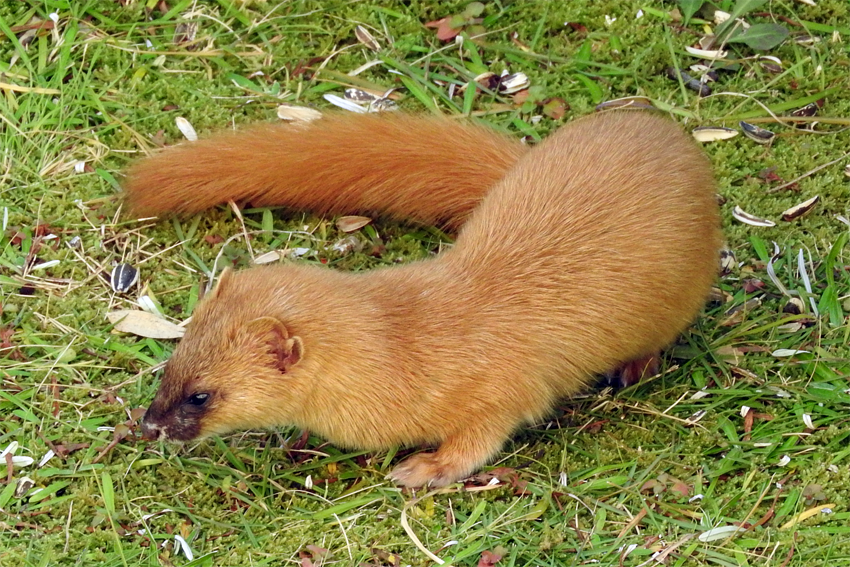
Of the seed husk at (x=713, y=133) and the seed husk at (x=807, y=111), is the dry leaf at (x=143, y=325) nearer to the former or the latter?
the seed husk at (x=713, y=133)

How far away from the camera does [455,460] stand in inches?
148

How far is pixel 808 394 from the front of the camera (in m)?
4.02

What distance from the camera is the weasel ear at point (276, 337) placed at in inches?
134

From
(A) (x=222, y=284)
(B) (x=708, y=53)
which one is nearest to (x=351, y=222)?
(A) (x=222, y=284)

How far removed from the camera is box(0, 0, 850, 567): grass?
143 inches

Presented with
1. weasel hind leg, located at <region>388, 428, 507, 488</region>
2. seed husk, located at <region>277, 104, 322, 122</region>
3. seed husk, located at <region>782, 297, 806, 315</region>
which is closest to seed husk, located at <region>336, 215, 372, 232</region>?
seed husk, located at <region>277, 104, 322, 122</region>

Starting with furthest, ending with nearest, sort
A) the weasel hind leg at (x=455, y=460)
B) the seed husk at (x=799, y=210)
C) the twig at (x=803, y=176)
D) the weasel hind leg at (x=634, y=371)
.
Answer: the twig at (x=803, y=176) → the seed husk at (x=799, y=210) → the weasel hind leg at (x=634, y=371) → the weasel hind leg at (x=455, y=460)

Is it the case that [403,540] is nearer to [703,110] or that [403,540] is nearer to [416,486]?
[416,486]

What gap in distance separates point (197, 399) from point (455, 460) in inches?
38.4

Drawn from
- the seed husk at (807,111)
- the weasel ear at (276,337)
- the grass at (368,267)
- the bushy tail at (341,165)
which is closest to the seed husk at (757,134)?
the grass at (368,267)

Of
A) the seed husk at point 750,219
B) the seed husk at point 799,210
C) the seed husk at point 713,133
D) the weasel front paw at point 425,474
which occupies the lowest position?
the weasel front paw at point 425,474

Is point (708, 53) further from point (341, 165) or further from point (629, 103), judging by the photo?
point (341, 165)

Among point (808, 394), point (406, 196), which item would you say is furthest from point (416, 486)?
point (808, 394)

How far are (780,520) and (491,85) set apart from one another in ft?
8.48
